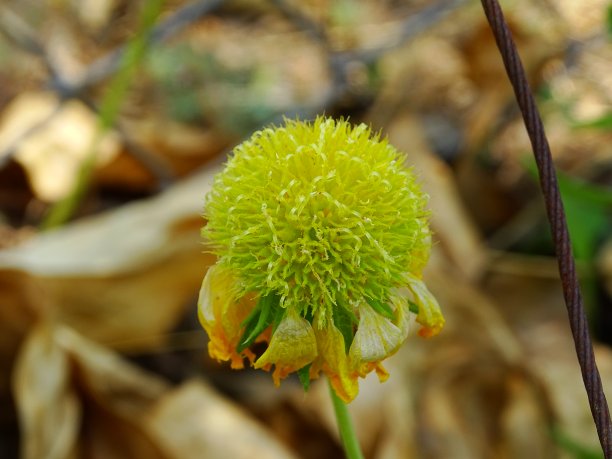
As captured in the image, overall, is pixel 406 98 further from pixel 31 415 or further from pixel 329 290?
pixel 329 290

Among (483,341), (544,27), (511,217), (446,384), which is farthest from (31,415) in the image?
(544,27)

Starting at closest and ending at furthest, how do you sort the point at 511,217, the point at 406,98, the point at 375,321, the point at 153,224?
the point at 375,321 < the point at 153,224 < the point at 511,217 < the point at 406,98

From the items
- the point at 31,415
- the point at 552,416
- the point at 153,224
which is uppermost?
the point at 153,224

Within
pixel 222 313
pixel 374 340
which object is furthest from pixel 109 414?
pixel 374 340

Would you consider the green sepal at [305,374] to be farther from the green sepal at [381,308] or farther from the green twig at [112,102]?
the green twig at [112,102]

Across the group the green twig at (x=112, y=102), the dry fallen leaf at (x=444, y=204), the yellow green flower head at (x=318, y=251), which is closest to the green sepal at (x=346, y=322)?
the yellow green flower head at (x=318, y=251)
